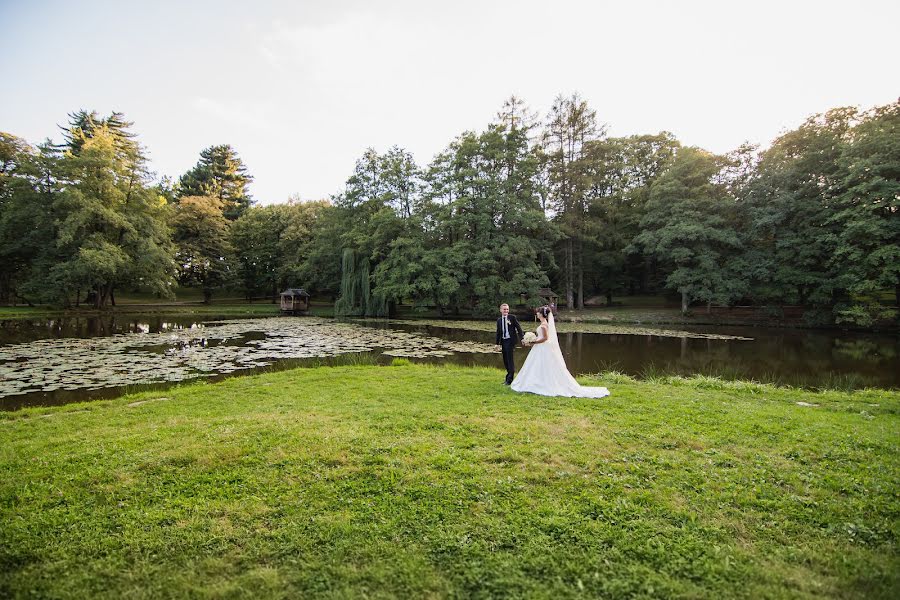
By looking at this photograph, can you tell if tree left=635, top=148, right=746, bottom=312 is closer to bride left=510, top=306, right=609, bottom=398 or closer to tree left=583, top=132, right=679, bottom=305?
tree left=583, top=132, right=679, bottom=305

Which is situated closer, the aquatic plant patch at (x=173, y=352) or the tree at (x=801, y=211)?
the aquatic plant patch at (x=173, y=352)

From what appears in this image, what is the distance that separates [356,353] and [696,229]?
25837 millimetres

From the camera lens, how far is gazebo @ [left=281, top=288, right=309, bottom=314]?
123 ft

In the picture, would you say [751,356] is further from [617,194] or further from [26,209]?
[26,209]

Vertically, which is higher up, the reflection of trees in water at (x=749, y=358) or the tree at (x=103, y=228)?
the tree at (x=103, y=228)

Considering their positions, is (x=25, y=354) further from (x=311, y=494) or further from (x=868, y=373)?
(x=868, y=373)

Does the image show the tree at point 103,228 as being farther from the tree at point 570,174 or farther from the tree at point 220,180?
the tree at point 570,174

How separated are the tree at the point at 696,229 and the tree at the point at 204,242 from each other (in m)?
40.7

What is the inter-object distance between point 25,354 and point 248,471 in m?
15.2

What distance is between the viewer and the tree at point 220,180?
→ 197ft

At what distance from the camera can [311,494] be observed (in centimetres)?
387

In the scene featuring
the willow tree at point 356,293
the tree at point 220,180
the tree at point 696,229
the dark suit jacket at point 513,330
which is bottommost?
the dark suit jacket at point 513,330

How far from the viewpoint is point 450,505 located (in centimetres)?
368

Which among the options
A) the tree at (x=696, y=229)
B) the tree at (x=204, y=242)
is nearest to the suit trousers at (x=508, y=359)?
the tree at (x=696, y=229)
